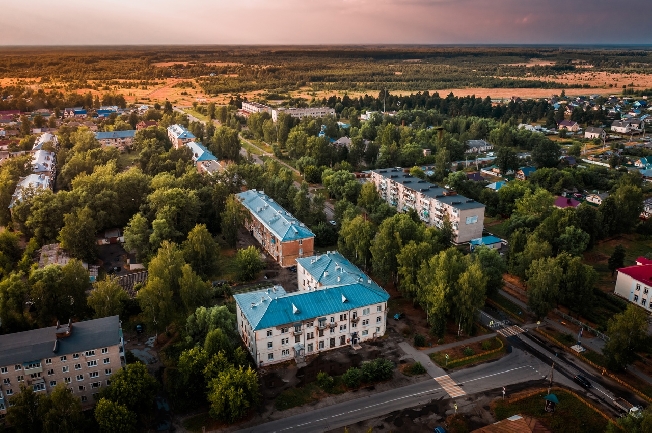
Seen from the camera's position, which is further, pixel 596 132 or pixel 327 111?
pixel 327 111

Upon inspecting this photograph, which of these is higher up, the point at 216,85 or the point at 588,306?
the point at 216,85

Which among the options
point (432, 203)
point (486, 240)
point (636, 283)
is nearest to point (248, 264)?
point (432, 203)

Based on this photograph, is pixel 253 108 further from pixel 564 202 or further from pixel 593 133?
pixel 564 202

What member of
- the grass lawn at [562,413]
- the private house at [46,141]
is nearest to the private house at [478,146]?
the grass lawn at [562,413]

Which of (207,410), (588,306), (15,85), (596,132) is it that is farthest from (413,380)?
(15,85)

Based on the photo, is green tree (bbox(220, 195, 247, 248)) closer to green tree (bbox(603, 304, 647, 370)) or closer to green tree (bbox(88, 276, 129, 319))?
green tree (bbox(88, 276, 129, 319))

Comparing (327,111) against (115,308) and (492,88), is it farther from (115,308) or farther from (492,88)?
(115,308)
